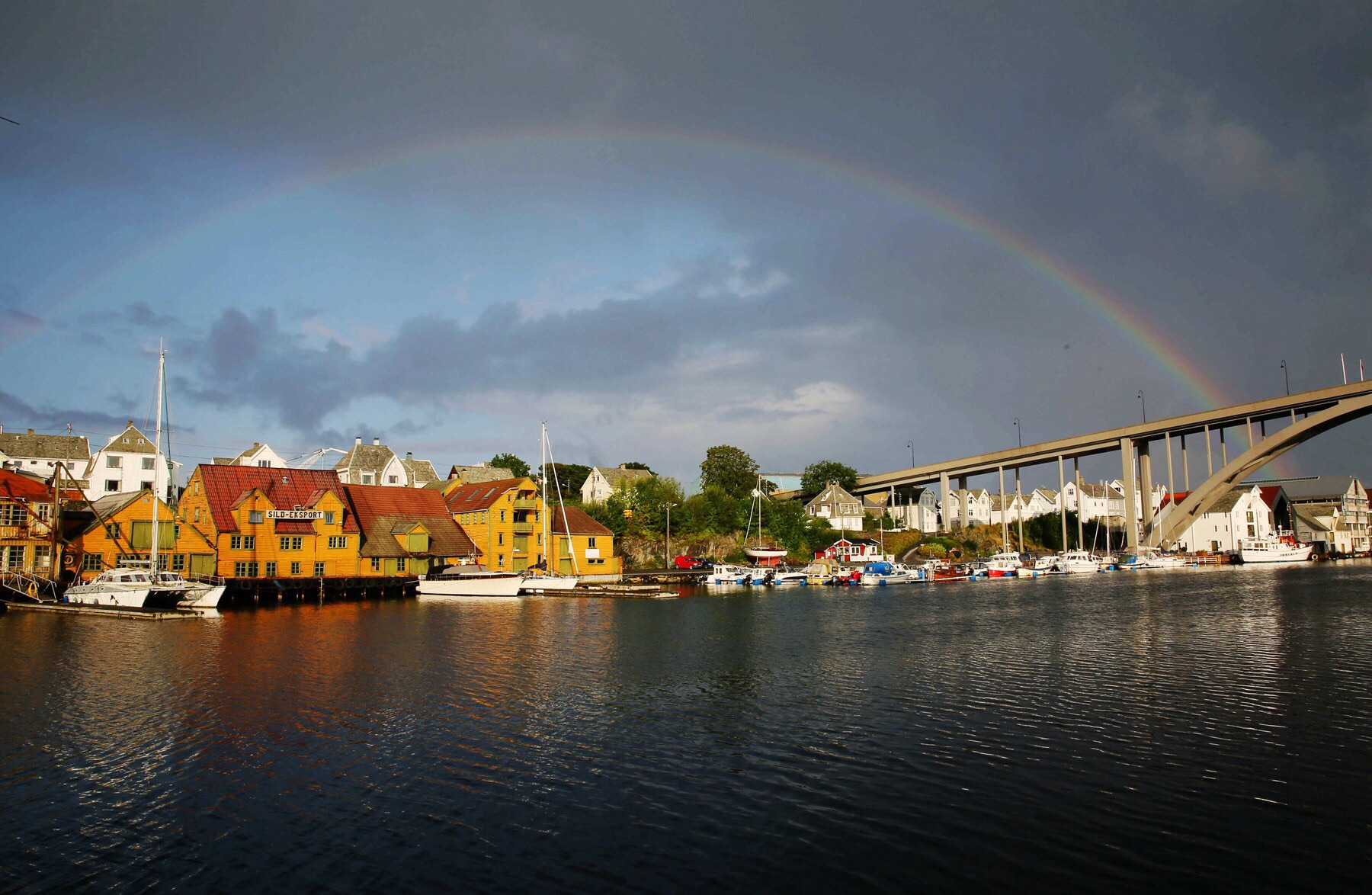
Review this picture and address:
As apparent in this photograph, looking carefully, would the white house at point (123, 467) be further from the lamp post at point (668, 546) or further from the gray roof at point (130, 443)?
the lamp post at point (668, 546)

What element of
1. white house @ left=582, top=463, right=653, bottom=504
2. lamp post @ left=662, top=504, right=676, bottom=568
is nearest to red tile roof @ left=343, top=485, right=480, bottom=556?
lamp post @ left=662, top=504, right=676, bottom=568

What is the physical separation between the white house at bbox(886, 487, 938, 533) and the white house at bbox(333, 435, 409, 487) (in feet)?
315

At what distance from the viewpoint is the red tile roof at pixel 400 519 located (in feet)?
298

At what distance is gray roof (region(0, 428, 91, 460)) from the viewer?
113625 mm

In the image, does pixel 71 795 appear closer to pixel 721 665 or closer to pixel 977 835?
pixel 977 835

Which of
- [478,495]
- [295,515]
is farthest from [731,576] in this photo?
[295,515]

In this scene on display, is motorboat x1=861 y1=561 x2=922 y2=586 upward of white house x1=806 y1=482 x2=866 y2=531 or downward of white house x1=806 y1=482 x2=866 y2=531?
downward

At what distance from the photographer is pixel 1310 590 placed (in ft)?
260

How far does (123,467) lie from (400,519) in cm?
4593

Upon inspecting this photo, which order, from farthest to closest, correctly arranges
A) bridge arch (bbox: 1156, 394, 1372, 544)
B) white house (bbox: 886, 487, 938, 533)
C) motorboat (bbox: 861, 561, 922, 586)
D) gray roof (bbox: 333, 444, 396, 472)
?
white house (bbox: 886, 487, 938, 533)
gray roof (bbox: 333, 444, 396, 472)
bridge arch (bbox: 1156, 394, 1372, 544)
motorboat (bbox: 861, 561, 922, 586)

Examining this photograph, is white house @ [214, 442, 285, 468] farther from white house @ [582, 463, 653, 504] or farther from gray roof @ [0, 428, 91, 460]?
white house @ [582, 463, 653, 504]

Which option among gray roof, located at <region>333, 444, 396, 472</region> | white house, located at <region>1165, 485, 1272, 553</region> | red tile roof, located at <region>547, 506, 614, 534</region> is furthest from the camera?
white house, located at <region>1165, 485, 1272, 553</region>

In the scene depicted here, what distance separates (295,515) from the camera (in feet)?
277

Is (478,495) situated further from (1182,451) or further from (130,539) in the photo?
(1182,451)
